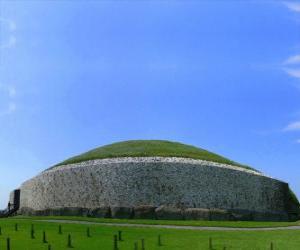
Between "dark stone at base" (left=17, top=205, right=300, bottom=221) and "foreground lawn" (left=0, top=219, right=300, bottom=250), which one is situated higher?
"dark stone at base" (left=17, top=205, right=300, bottom=221)

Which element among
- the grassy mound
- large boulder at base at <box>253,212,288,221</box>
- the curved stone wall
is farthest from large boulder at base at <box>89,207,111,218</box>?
large boulder at base at <box>253,212,288,221</box>

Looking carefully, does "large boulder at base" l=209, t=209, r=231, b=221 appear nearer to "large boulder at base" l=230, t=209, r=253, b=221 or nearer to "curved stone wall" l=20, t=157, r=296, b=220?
"large boulder at base" l=230, t=209, r=253, b=221

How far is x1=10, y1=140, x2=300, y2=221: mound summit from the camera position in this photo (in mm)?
44500

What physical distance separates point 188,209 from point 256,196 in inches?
320

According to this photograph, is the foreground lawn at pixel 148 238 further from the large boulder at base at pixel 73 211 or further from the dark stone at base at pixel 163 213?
the large boulder at base at pixel 73 211

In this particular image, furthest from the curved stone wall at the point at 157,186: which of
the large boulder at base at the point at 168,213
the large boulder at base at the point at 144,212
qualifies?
the large boulder at base at the point at 168,213

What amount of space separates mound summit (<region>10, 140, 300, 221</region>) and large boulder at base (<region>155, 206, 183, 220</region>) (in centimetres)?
7

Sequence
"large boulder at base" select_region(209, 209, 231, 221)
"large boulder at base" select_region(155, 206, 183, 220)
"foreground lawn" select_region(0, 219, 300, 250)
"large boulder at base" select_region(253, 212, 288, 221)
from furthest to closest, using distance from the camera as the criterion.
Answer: "large boulder at base" select_region(253, 212, 288, 221) → "large boulder at base" select_region(209, 209, 231, 221) → "large boulder at base" select_region(155, 206, 183, 220) → "foreground lawn" select_region(0, 219, 300, 250)

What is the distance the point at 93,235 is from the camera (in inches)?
1278

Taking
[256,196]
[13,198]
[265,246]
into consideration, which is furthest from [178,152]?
[265,246]

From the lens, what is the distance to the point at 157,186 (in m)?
45.2

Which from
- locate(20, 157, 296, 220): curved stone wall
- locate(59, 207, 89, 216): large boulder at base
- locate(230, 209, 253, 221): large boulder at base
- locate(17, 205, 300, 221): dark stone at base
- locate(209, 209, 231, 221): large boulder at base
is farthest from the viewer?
locate(59, 207, 89, 216): large boulder at base

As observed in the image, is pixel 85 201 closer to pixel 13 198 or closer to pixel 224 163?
pixel 224 163

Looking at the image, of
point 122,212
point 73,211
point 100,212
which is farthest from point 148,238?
point 73,211
